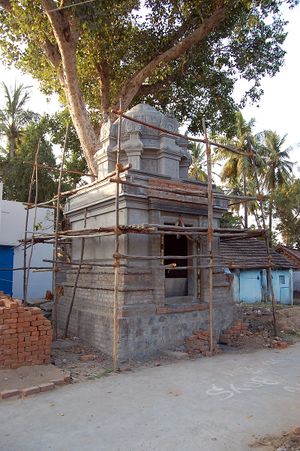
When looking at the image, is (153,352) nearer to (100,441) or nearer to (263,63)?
(100,441)

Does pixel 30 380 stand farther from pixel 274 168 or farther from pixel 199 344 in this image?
pixel 274 168

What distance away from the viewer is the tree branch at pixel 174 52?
1335 cm

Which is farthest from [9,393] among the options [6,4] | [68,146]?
[68,146]

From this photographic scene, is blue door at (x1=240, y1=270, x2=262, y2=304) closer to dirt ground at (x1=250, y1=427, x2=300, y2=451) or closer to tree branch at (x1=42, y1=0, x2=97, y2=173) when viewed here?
tree branch at (x1=42, y1=0, x2=97, y2=173)

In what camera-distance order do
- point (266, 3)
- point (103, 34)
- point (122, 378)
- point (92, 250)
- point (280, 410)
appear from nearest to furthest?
→ point (280, 410)
point (122, 378)
point (92, 250)
point (266, 3)
point (103, 34)

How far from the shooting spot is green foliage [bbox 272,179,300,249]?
28375 millimetres

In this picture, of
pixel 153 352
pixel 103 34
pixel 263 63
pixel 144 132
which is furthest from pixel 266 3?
pixel 153 352

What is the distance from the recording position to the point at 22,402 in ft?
18.7

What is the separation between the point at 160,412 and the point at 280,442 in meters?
1.68

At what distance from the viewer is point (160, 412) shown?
5.37m

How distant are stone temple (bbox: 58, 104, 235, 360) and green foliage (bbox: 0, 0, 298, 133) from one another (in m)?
4.91

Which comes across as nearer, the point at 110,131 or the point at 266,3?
the point at 110,131

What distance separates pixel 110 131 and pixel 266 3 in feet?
24.1

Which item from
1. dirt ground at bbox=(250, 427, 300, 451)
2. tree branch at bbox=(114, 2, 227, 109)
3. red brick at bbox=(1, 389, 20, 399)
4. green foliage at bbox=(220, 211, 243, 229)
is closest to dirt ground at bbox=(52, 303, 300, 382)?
red brick at bbox=(1, 389, 20, 399)
